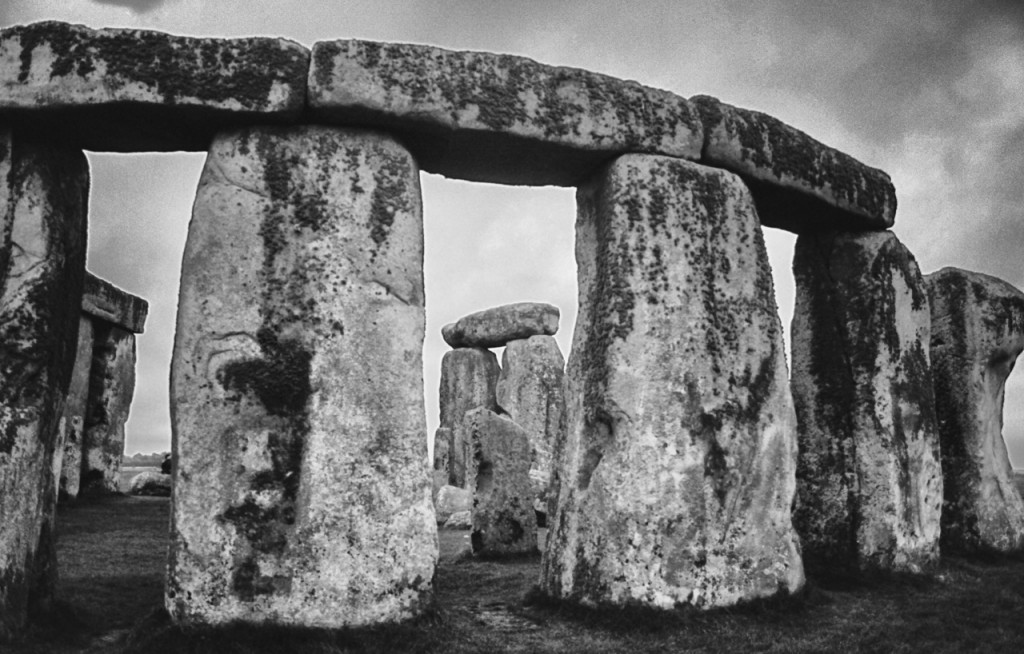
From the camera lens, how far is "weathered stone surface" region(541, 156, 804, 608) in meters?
4.72

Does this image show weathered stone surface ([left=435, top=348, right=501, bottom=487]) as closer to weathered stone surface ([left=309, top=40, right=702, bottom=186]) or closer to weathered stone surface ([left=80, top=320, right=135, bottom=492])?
weathered stone surface ([left=80, top=320, right=135, bottom=492])

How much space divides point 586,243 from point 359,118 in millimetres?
1617

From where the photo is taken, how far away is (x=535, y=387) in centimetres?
1469

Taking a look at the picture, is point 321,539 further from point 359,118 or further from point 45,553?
point 359,118

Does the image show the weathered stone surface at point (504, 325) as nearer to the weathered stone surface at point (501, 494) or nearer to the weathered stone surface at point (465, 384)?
the weathered stone surface at point (465, 384)

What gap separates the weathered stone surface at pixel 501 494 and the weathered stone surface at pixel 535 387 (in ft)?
21.1

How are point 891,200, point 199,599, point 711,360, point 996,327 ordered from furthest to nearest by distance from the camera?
point 996,327
point 891,200
point 711,360
point 199,599

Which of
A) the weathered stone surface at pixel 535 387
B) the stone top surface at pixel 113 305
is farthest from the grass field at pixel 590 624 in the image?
the weathered stone surface at pixel 535 387

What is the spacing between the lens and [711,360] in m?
5.04

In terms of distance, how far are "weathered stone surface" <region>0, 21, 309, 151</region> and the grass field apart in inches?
98.2

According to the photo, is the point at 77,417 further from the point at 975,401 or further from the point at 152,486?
the point at 975,401

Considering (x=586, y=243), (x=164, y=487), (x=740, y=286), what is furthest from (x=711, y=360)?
(x=164, y=487)

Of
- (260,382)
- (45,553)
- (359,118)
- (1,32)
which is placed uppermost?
(1,32)

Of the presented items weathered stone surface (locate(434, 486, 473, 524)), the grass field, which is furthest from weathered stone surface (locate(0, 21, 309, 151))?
weathered stone surface (locate(434, 486, 473, 524))
